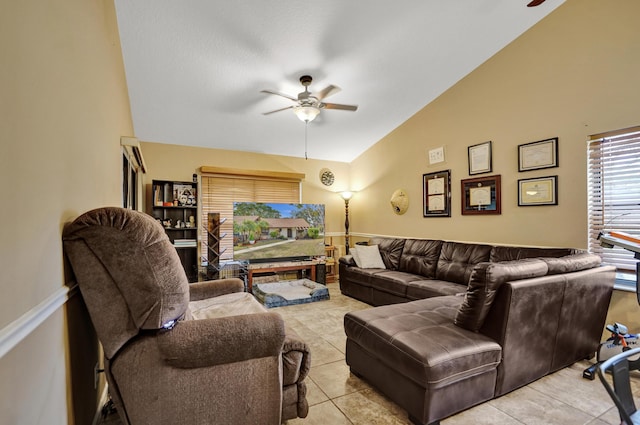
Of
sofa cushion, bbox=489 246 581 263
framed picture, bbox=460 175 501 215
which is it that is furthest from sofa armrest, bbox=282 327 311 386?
framed picture, bbox=460 175 501 215

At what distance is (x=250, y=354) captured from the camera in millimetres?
1476

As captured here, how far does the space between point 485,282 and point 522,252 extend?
5.38 ft

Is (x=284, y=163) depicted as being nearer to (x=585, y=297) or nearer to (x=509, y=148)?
(x=509, y=148)

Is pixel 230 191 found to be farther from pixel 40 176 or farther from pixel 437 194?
pixel 40 176

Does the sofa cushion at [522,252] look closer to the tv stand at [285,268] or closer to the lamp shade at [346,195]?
the tv stand at [285,268]

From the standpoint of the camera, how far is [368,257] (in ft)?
15.1

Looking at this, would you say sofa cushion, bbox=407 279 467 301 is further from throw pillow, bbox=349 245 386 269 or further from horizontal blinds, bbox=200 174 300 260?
horizontal blinds, bbox=200 174 300 260

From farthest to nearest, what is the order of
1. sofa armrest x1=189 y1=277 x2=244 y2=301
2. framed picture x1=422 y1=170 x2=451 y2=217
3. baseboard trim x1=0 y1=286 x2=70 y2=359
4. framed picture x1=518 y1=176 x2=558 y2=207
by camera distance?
framed picture x1=422 y1=170 x2=451 y2=217
framed picture x1=518 y1=176 x2=558 y2=207
sofa armrest x1=189 y1=277 x2=244 y2=301
baseboard trim x1=0 y1=286 x2=70 y2=359

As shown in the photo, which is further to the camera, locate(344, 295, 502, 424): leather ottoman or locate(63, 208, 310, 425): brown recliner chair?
locate(344, 295, 502, 424): leather ottoman

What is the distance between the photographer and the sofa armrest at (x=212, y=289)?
7.81 feet

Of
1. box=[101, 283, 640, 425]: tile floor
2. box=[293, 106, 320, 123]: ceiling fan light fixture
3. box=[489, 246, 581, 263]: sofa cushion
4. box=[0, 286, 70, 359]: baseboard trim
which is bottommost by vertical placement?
box=[101, 283, 640, 425]: tile floor

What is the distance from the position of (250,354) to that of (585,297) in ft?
8.01

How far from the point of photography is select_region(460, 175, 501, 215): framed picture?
357cm

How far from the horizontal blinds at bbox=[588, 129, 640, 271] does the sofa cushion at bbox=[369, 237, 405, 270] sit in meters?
2.21
